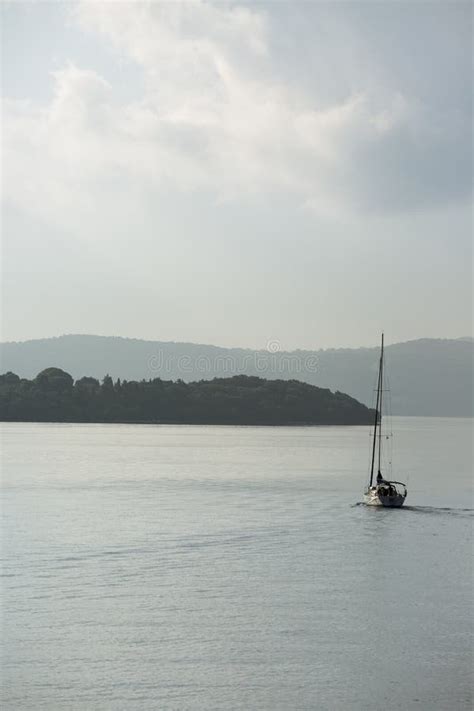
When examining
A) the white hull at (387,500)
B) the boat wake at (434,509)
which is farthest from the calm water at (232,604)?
the white hull at (387,500)

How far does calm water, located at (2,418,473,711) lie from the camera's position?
910 inches

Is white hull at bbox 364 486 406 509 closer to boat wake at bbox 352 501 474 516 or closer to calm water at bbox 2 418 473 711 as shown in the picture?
boat wake at bbox 352 501 474 516

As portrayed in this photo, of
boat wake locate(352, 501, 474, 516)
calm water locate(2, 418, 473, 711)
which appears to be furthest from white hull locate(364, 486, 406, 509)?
calm water locate(2, 418, 473, 711)

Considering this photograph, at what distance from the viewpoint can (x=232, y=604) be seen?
108 feet

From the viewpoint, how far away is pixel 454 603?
34438mm

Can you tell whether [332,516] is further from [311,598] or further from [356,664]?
[356,664]

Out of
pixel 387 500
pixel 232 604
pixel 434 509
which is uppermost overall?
pixel 387 500

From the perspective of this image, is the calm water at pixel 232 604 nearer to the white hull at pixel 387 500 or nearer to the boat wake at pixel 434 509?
the boat wake at pixel 434 509

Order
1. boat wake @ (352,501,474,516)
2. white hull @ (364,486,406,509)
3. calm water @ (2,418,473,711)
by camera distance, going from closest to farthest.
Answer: calm water @ (2,418,473,711) < boat wake @ (352,501,474,516) < white hull @ (364,486,406,509)

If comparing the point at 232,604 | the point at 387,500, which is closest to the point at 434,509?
the point at 387,500

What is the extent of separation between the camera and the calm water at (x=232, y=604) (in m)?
23.1

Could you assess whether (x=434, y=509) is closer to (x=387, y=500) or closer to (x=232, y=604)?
(x=387, y=500)

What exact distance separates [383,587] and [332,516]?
27933 mm

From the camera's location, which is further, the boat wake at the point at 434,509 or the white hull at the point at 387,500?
the white hull at the point at 387,500
